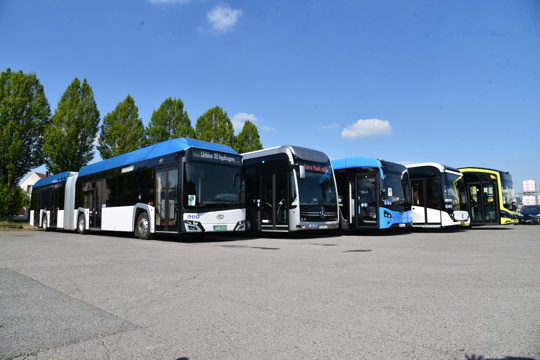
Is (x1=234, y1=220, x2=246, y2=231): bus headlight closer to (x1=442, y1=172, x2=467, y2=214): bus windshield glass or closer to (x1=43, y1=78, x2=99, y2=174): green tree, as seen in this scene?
(x1=442, y1=172, x2=467, y2=214): bus windshield glass

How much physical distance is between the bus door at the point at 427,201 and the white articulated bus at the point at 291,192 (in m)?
5.98

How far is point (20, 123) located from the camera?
122ft

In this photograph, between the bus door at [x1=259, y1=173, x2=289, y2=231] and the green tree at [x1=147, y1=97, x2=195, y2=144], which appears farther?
the green tree at [x1=147, y1=97, x2=195, y2=144]

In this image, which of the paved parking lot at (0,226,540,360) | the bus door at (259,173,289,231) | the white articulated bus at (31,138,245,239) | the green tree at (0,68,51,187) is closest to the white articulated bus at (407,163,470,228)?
the bus door at (259,173,289,231)

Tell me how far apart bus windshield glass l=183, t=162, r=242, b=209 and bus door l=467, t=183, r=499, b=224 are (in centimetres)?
1520

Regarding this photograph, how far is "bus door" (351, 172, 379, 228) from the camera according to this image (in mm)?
16516

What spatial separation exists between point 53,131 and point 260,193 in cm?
2943

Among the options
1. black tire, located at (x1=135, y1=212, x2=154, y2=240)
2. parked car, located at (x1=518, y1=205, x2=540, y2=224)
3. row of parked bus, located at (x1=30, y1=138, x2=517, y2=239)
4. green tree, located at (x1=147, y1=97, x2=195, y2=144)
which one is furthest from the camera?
green tree, located at (x1=147, y1=97, x2=195, y2=144)

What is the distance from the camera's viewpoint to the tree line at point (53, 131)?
3622cm

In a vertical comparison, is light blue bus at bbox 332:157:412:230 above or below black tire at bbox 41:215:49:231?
above

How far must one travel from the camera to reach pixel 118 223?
15812 millimetres

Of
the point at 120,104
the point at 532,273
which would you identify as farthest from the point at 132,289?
the point at 120,104

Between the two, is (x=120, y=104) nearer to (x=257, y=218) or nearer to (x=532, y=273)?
(x=257, y=218)

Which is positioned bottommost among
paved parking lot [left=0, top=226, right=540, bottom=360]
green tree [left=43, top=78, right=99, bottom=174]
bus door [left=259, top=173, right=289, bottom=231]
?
paved parking lot [left=0, top=226, right=540, bottom=360]
